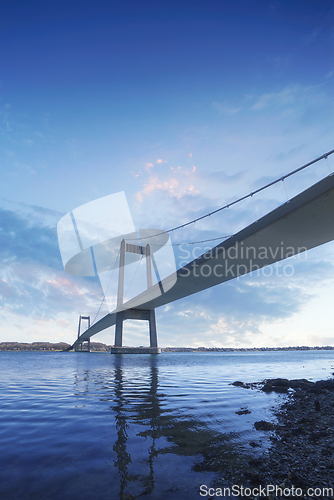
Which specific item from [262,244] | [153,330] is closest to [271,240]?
[262,244]

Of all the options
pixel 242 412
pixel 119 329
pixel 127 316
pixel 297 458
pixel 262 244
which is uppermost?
pixel 262 244

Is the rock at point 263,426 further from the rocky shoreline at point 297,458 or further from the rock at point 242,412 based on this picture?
the rock at point 242,412

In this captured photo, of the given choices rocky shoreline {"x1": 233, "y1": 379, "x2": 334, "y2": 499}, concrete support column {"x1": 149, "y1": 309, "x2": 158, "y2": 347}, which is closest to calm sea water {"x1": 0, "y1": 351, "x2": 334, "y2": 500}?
rocky shoreline {"x1": 233, "y1": 379, "x2": 334, "y2": 499}

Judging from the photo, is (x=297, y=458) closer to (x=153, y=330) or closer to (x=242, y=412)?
(x=242, y=412)

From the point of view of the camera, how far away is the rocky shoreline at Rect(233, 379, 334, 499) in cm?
280

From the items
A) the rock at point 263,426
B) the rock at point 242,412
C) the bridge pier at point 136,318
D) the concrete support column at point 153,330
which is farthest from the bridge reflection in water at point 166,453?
the concrete support column at point 153,330

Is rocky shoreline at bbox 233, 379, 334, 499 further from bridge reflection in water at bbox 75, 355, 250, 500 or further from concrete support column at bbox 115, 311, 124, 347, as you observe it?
concrete support column at bbox 115, 311, 124, 347

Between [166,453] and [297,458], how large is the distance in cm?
178

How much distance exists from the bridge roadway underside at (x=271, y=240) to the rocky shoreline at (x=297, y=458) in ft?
38.2

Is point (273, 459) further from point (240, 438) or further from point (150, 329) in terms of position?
point (150, 329)

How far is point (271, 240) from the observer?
1991 cm

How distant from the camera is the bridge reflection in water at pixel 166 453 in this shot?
280 cm

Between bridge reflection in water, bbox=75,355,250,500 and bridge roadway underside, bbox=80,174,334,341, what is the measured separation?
1331 cm

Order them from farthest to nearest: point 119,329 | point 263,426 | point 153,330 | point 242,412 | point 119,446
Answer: point 153,330
point 119,329
point 242,412
point 263,426
point 119,446
